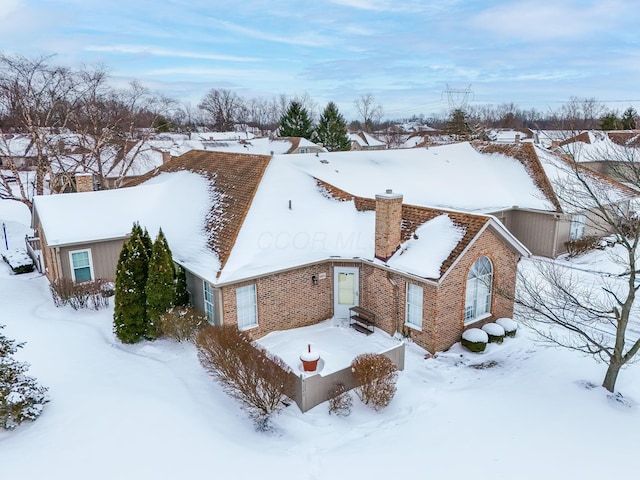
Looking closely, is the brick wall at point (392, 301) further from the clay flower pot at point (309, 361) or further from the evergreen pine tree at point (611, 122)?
the evergreen pine tree at point (611, 122)

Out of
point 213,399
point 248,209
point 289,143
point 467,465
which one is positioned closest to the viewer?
point 467,465

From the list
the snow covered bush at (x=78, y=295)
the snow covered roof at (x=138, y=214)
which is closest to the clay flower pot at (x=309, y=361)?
the snow covered roof at (x=138, y=214)

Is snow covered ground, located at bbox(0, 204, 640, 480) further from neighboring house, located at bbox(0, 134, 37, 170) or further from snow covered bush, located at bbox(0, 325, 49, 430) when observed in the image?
neighboring house, located at bbox(0, 134, 37, 170)

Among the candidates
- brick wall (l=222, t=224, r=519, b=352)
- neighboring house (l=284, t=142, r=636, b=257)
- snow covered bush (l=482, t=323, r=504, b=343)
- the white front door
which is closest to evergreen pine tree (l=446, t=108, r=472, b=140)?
neighboring house (l=284, t=142, r=636, b=257)

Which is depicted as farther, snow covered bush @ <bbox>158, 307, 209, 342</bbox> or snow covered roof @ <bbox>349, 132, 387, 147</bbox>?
snow covered roof @ <bbox>349, 132, 387, 147</bbox>

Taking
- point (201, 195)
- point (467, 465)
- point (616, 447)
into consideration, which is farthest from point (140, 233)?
point (616, 447)

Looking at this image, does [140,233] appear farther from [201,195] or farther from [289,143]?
[289,143]

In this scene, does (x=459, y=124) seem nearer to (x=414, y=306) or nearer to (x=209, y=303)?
(x=414, y=306)
